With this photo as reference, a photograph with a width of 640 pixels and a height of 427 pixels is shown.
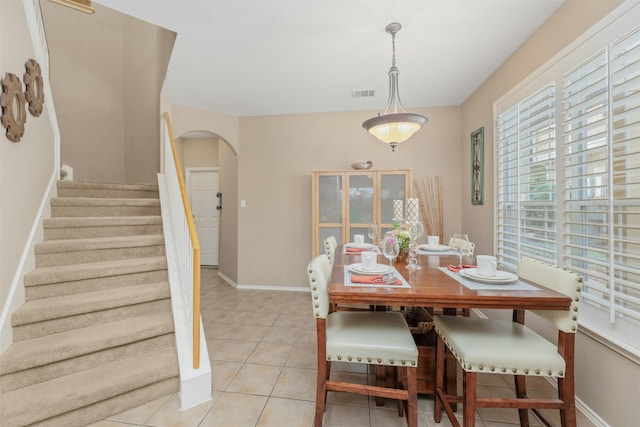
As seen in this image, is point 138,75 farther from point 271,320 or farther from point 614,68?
point 614,68

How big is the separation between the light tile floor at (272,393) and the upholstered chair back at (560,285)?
72 centimetres

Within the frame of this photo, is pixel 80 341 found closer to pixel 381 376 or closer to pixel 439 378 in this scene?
pixel 381 376

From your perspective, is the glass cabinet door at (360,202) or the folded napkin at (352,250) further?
the glass cabinet door at (360,202)

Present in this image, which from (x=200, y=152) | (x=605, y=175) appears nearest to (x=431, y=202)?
(x=605, y=175)

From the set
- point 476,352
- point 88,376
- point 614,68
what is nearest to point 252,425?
point 88,376

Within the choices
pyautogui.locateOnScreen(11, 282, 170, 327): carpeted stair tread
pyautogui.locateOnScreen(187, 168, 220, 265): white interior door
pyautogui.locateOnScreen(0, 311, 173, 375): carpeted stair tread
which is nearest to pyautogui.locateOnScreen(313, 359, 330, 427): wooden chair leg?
pyautogui.locateOnScreen(0, 311, 173, 375): carpeted stair tread

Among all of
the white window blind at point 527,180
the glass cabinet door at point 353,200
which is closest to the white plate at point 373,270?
the white window blind at point 527,180

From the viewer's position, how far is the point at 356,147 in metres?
3.97

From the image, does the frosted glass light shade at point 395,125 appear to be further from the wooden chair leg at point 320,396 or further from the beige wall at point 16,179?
the beige wall at point 16,179

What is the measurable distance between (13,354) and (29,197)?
1.17 metres

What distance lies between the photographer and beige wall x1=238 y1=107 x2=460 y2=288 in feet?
12.6

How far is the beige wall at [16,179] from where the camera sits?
1.71m

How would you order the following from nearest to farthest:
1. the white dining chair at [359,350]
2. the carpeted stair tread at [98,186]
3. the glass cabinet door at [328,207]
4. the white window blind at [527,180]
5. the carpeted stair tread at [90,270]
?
1. the white dining chair at [359,350]
2. the carpeted stair tread at [90,270]
3. the white window blind at [527,180]
4. the carpeted stair tread at [98,186]
5. the glass cabinet door at [328,207]

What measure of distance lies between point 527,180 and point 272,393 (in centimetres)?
255
